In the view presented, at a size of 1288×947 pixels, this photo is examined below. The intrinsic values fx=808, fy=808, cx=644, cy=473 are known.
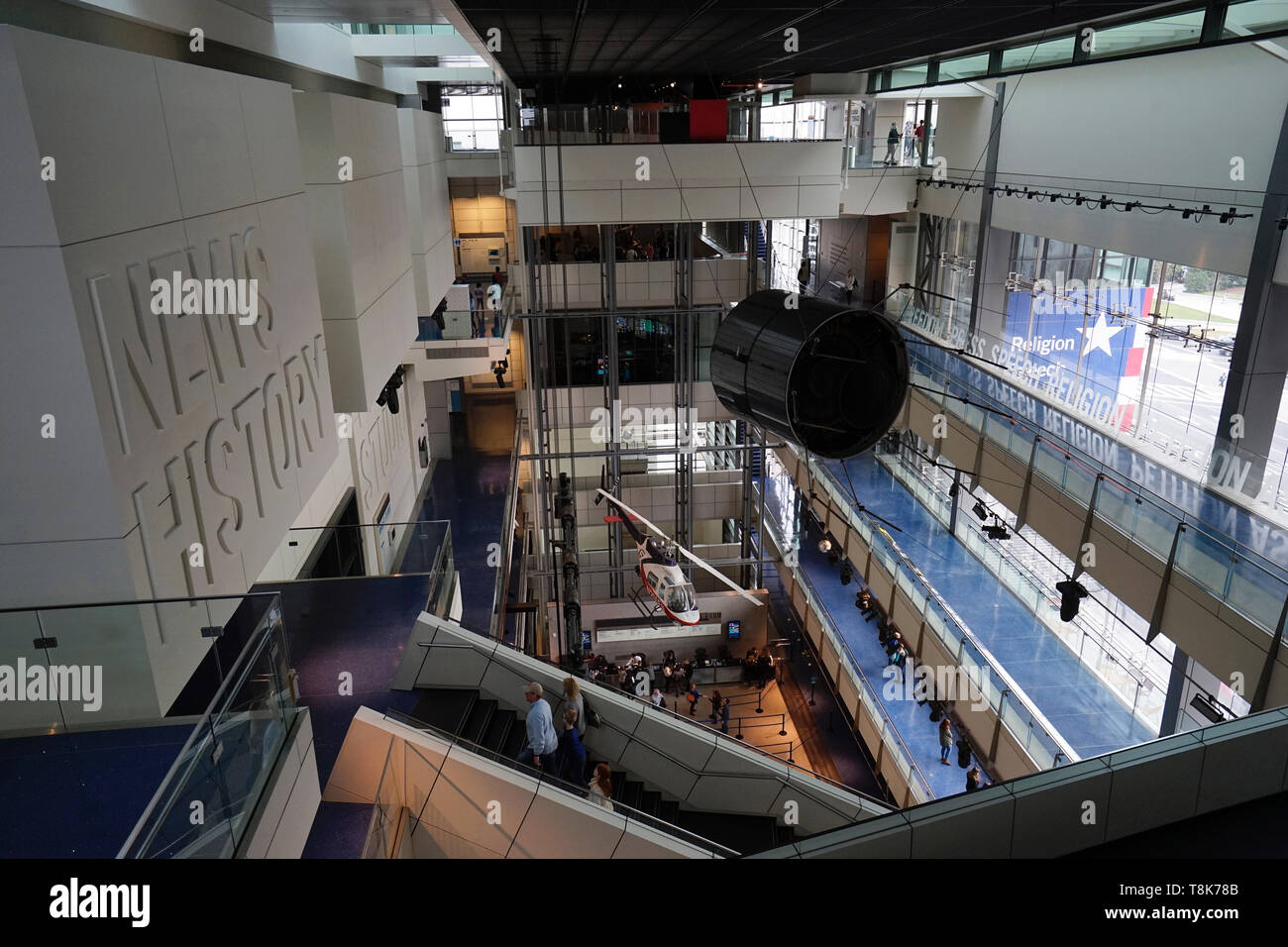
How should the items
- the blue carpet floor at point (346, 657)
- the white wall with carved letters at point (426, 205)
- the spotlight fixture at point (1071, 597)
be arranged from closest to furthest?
the blue carpet floor at point (346, 657) → the spotlight fixture at point (1071, 597) → the white wall with carved letters at point (426, 205)

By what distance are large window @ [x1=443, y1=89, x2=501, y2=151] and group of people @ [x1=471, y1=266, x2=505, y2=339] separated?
8565 mm

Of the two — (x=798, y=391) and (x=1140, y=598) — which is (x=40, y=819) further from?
(x=1140, y=598)

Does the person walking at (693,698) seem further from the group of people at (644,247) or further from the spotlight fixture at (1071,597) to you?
the group of people at (644,247)

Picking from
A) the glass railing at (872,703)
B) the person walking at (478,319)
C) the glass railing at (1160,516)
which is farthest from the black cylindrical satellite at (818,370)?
the person walking at (478,319)

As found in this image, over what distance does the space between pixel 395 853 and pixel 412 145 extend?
36.6 ft

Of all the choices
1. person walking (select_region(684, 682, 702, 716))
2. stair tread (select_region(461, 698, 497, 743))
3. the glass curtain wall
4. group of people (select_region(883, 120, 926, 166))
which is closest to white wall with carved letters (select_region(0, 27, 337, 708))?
stair tread (select_region(461, 698, 497, 743))

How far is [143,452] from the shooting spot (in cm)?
473

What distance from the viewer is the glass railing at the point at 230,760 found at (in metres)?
3.93

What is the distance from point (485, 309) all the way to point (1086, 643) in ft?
43.0

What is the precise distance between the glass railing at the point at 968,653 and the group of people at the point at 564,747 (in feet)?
15.0

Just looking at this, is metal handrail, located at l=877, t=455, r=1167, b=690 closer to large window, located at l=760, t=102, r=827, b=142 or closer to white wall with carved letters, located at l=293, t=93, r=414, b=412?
white wall with carved letters, located at l=293, t=93, r=414, b=412

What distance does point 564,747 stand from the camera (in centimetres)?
865

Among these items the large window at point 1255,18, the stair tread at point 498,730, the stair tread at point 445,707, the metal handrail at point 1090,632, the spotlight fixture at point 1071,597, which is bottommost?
the metal handrail at point 1090,632

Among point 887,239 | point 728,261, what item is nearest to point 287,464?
point 728,261
